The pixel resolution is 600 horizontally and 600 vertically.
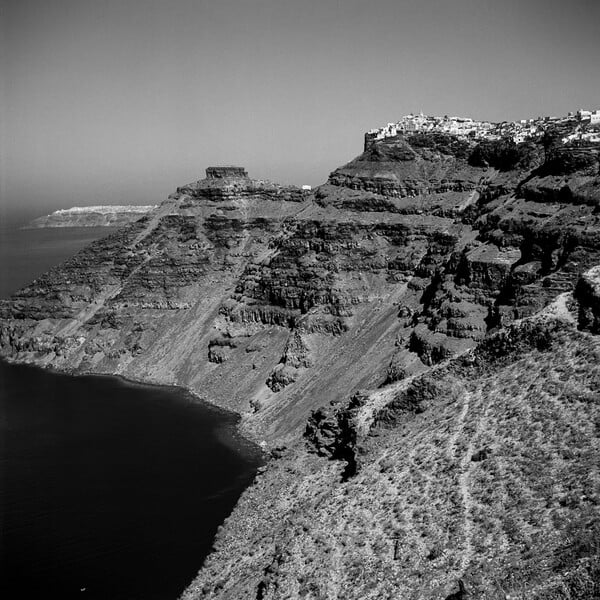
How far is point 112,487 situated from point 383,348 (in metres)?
38.7

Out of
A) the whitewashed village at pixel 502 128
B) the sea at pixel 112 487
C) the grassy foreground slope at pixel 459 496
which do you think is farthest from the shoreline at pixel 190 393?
the whitewashed village at pixel 502 128

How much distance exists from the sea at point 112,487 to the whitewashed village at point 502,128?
5774cm

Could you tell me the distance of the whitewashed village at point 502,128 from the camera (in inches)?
4031

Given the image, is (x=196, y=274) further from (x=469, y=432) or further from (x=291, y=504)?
(x=469, y=432)

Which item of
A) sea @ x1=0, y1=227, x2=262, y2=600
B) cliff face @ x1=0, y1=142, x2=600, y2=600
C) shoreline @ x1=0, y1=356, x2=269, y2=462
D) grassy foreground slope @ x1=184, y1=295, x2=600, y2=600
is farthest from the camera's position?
shoreline @ x1=0, y1=356, x2=269, y2=462

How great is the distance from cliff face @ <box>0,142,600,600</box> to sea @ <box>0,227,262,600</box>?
446 centimetres

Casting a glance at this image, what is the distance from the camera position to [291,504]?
63.1 metres

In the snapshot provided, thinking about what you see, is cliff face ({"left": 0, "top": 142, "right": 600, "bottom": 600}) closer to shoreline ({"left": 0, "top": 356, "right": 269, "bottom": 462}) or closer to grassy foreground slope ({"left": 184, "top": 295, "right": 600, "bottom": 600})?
grassy foreground slope ({"left": 184, "top": 295, "right": 600, "bottom": 600})

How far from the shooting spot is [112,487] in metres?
79.4

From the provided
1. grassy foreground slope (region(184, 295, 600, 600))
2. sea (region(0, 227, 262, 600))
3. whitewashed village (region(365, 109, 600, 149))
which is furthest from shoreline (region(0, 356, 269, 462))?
whitewashed village (region(365, 109, 600, 149))

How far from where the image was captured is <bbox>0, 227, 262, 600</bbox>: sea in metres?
62.0

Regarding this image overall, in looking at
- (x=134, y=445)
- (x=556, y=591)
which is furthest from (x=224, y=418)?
(x=556, y=591)

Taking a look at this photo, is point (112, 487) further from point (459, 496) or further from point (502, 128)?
point (502, 128)

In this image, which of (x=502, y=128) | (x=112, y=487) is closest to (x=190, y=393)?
(x=112, y=487)
